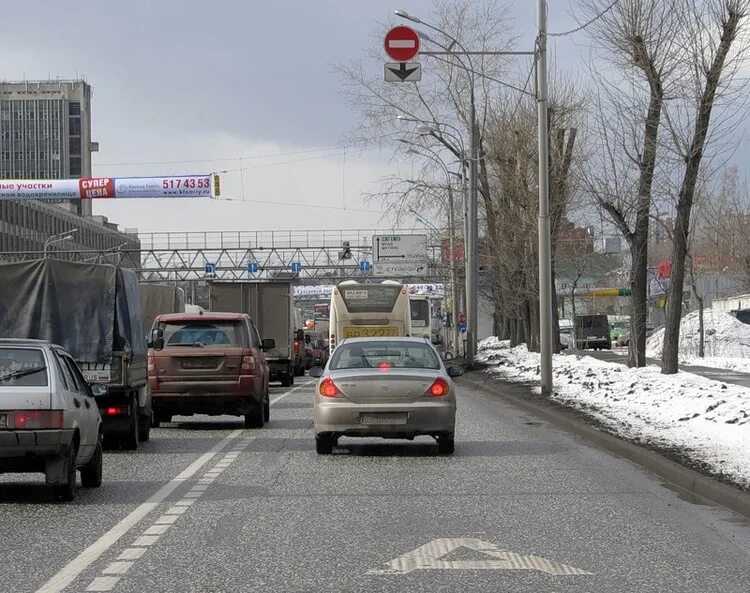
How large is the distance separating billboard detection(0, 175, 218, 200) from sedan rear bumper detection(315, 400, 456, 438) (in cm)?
5392

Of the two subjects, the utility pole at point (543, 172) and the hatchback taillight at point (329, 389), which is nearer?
the hatchback taillight at point (329, 389)

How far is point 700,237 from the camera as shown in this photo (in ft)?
212

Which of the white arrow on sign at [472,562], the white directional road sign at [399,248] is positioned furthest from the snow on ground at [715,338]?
the white arrow on sign at [472,562]

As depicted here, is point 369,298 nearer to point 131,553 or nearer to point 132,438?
point 132,438

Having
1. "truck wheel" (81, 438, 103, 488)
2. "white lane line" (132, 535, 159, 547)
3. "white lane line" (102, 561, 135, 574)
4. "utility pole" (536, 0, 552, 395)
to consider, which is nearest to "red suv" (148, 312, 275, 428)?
"utility pole" (536, 0, 552, 395)

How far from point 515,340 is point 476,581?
60.1 m

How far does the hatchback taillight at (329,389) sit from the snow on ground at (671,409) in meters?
3.83

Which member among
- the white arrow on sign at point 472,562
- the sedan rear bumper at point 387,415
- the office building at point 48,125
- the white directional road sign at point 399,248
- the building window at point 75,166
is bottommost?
the white arrow on sign at point 472,562

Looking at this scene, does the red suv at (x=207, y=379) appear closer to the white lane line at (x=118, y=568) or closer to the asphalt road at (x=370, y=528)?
the asphalt road at (x=370, y=528)

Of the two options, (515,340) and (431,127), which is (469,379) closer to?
(431,127)

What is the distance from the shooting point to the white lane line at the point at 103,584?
7.66m

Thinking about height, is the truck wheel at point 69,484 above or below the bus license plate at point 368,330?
below

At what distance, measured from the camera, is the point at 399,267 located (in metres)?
77.2

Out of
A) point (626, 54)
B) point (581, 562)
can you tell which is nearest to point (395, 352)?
point (581, 562)
